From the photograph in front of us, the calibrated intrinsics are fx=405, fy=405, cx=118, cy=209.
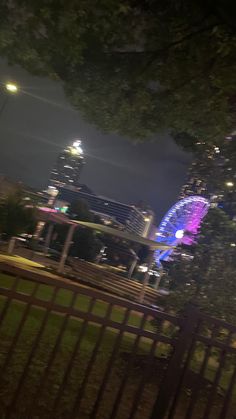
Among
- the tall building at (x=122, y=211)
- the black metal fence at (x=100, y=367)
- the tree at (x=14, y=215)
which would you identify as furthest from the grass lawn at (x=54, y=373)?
the tall building at (x=122, y=211)

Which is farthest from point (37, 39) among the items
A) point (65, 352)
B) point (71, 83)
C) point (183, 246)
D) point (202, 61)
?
point (65, 352)

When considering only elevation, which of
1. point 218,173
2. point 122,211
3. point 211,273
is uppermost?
→ point 122,211

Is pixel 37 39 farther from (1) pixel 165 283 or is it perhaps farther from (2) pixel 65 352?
(2) pixel 65 352

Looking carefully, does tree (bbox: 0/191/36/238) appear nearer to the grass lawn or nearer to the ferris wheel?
the ferris wheel

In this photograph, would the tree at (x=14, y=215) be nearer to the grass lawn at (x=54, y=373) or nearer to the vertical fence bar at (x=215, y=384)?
the grass lawn at (x=54, y=373)

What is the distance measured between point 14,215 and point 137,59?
14321mm

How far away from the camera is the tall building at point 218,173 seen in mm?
7887

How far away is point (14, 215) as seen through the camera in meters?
20.7

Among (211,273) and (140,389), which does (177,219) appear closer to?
(211,273)

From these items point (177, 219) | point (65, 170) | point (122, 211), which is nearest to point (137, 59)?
point (177, 219)

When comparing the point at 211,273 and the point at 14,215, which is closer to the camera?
the point at 211,273

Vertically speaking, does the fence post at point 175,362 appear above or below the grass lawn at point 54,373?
above

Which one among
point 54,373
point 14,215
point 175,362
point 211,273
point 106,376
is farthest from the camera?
point 14,215

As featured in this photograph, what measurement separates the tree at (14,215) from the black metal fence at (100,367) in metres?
13.8
